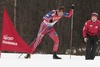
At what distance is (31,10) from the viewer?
33.4m

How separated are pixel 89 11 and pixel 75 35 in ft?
6.97

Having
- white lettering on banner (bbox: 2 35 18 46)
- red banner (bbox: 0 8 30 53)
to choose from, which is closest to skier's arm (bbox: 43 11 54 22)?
red banner (bbox: 0 8 30 53)

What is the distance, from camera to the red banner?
10868 millimetres

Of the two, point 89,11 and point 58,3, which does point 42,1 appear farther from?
point 89,11

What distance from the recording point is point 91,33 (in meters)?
11.6

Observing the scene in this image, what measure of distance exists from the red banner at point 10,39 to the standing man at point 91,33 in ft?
5.37

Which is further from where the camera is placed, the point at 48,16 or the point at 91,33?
the point at 91,33

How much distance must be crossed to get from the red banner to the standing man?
1637 mm

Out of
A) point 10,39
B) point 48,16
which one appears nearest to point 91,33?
Result: point 48,16

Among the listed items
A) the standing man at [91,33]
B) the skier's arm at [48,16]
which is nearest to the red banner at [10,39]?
the skier's arm at [48,16]

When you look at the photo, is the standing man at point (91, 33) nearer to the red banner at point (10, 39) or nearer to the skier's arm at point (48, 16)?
the skier's arm at point (48, 16)

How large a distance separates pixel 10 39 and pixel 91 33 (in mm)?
2150

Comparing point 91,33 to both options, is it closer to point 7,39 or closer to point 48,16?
point 48,16

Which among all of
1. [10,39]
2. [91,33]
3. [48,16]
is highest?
[48,16]
